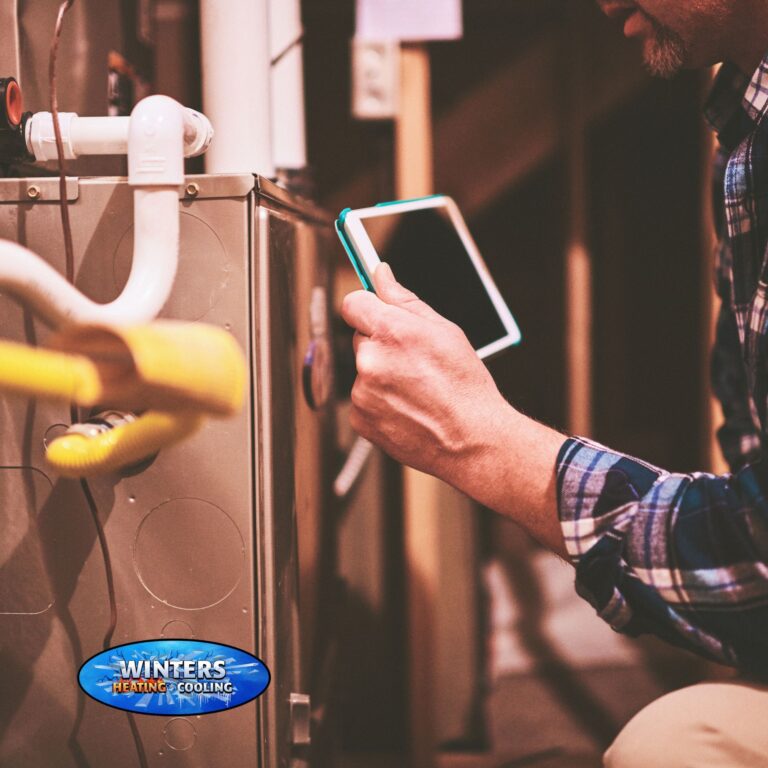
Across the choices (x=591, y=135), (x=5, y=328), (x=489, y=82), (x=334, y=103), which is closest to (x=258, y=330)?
(x=5, y=328)

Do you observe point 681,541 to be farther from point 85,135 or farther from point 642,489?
point 85,135

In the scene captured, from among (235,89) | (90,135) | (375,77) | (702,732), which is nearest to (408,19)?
(375,77)

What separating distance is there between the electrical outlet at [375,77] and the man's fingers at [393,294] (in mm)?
551

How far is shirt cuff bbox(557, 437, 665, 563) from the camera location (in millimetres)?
592

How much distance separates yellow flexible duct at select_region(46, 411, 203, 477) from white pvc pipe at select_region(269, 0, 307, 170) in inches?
24.8

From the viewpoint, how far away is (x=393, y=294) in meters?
0.65

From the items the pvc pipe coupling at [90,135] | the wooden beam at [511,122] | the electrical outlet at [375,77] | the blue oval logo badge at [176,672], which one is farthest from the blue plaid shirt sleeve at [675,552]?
the wooden beam at [511,122]

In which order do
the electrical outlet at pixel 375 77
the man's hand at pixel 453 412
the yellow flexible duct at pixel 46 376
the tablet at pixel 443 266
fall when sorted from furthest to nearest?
1. the electrical outlet at pixel 375 77
2. the tablet at pixel 443 266
3. the man's hand at pixel 453 412
4. the yellow flexible duct at pixel 46 376

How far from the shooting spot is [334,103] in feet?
6.02

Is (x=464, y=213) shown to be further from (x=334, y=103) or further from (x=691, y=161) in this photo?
(x=691, y=161)

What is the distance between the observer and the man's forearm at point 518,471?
0.62 m

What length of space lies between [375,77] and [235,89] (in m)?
0.39

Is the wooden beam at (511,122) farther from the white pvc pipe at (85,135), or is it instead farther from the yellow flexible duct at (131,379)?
the yellow flexible duct at (131,379)

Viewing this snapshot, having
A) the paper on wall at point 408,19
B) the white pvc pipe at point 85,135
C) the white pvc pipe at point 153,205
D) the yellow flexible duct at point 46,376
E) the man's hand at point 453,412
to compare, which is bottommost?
Answer: the man's hand at point 453,412
